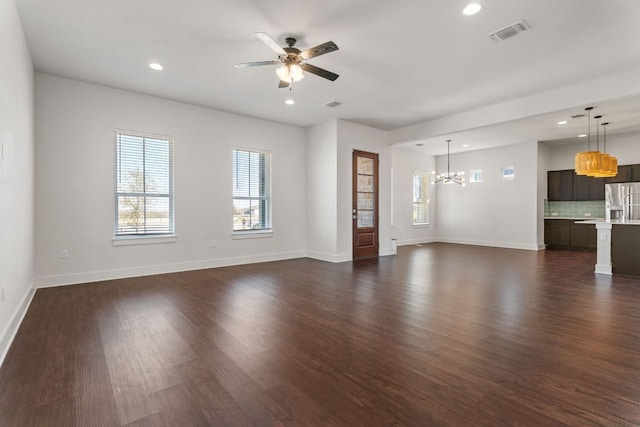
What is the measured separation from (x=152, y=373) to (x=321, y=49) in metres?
3.20

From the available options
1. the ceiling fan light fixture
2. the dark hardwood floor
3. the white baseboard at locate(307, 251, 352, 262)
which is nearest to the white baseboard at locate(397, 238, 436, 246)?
the white baseboard at locate(307, 251, 352, 262)

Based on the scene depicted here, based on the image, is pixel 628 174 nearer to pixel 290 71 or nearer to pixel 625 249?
pixel 625 249

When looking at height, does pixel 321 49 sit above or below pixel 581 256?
above

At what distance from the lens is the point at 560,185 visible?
30.2 feet

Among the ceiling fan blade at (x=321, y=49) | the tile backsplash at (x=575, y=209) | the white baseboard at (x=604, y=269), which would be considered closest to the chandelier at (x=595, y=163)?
the white baseboard at (x=604, y=269)

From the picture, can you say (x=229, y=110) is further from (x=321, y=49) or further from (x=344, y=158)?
(x=321, y=49)

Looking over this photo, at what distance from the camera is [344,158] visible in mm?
7055

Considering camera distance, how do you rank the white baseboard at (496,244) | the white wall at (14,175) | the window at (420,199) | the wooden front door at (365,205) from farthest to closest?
the window at (420,199), the white baseboard at (496,244), the wooden front door at (365,205), the white wall at (14,175)

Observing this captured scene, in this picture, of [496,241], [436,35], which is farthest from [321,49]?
[496,241]

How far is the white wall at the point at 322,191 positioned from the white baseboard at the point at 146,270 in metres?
0.78

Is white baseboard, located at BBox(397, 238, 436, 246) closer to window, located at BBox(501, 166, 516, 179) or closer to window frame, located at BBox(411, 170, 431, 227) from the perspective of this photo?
window frame, located at BBox(411, 170, 431, 227)

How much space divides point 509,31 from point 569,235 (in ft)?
25.6

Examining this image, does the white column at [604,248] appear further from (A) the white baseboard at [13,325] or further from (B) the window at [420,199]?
(A) the white baseboard at [13,325]

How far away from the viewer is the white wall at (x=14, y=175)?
8.64 feet
